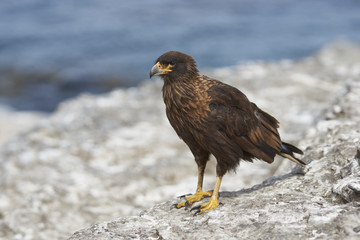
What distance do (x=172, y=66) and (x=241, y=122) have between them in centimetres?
82

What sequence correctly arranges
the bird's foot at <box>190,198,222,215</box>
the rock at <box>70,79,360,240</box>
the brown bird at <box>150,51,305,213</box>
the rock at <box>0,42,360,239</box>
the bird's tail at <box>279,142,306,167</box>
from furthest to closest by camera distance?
the bird's tail at <box>279,142,306,167</box>
the brown bird at <box>150,51,305,213</box>
the bird's foot at <box>190,198,222,215</box>
the rock at <box>0,42,360,239</box>
the rock at <box>70,79,360,240</box>

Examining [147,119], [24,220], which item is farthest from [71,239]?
[147,119]

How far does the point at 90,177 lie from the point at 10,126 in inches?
263

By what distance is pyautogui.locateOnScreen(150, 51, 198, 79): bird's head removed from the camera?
173 inches

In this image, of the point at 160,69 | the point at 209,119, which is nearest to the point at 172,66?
the point at 160,69

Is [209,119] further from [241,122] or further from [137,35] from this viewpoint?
[137,35]

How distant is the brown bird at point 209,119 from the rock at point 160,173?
1.16ft

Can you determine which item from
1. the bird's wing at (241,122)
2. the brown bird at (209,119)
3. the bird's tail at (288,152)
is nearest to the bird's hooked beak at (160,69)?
the brown bird at (209,119)

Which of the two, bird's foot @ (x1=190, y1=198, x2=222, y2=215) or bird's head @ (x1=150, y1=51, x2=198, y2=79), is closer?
bird's foot @ (x1=190, y1=198, x2=222, y2=215)

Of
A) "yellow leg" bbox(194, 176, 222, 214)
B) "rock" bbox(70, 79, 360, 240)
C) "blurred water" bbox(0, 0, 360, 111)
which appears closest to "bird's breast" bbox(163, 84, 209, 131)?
"yellow leg" bbox(194, 176, 222, 214)

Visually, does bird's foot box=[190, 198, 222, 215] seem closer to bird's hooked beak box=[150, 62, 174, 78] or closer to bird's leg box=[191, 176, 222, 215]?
bird's leg box=[191, 176, 222, 215]

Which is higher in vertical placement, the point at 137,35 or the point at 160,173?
the point at 137,35

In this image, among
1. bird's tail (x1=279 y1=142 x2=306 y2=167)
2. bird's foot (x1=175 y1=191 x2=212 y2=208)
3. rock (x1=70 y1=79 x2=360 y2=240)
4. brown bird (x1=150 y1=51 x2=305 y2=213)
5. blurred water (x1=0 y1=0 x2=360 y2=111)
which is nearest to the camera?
rock (x1=70 y1=79 x2=360 y2=240)

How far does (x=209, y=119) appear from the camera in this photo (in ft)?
13.8
